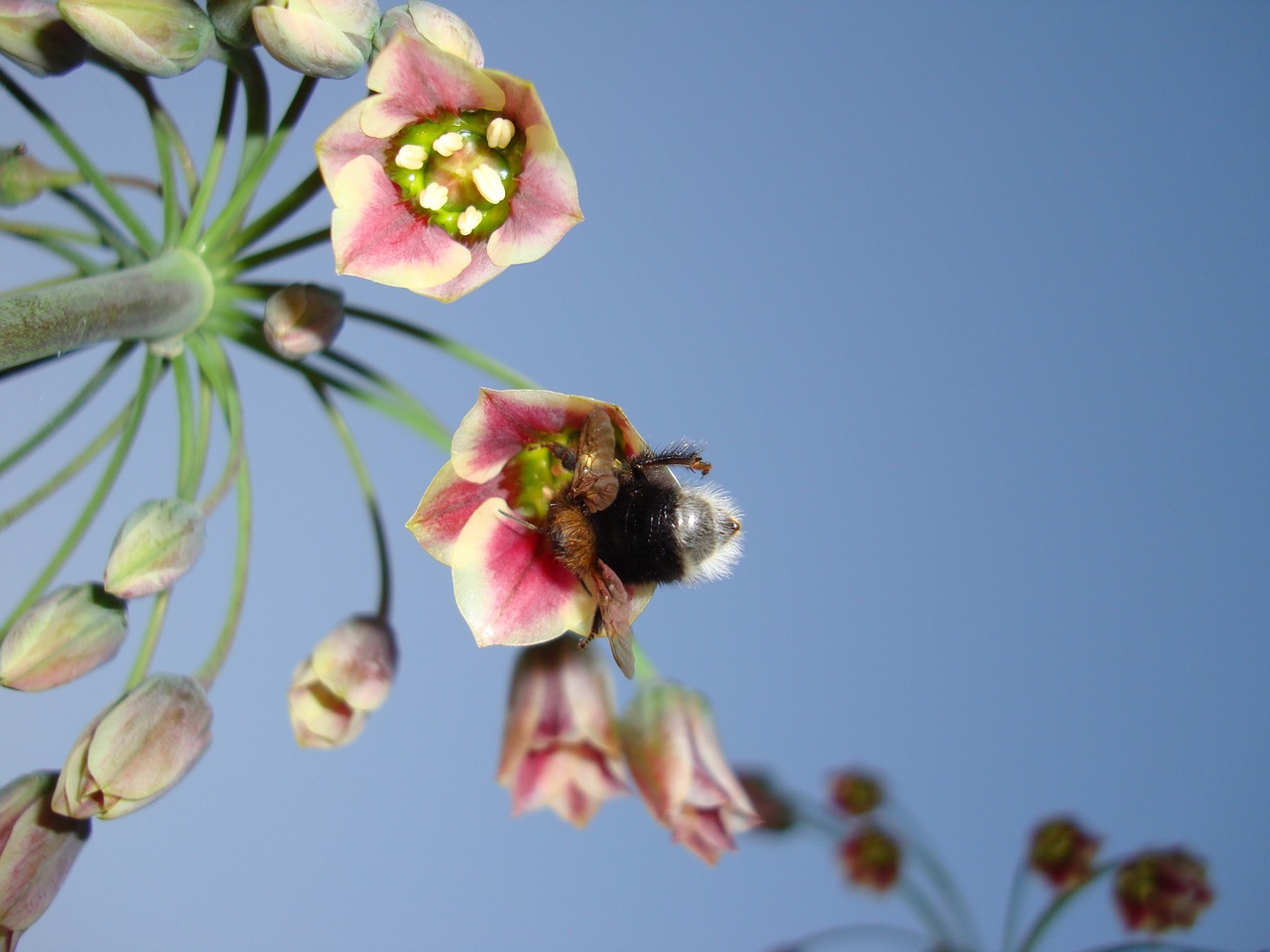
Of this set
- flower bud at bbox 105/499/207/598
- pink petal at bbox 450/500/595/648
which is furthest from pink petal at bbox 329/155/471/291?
flower bud at bbox 105/499/207/598

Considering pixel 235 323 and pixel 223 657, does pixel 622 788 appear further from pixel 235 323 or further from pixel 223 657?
pixel 235 323

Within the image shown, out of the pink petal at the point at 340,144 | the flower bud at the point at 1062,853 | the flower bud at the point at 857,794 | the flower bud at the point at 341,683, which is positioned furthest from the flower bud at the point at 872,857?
the pink petal at the point at 340,144

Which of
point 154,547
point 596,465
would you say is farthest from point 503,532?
point 154,547

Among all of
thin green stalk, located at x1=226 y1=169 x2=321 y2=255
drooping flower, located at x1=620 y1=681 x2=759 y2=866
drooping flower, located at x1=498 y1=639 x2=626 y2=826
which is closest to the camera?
thin green stalk, located at x1=226 y1=169 x2=321 y2=255

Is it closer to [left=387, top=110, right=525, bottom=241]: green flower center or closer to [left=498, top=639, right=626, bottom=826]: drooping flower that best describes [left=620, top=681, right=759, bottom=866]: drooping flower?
[left=498, top=639, right=626, bottom=826]: drooping flower

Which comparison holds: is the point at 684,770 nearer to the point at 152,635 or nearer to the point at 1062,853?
the point at 152,635

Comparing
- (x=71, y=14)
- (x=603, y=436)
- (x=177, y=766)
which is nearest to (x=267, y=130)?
(x=71, y=14)
